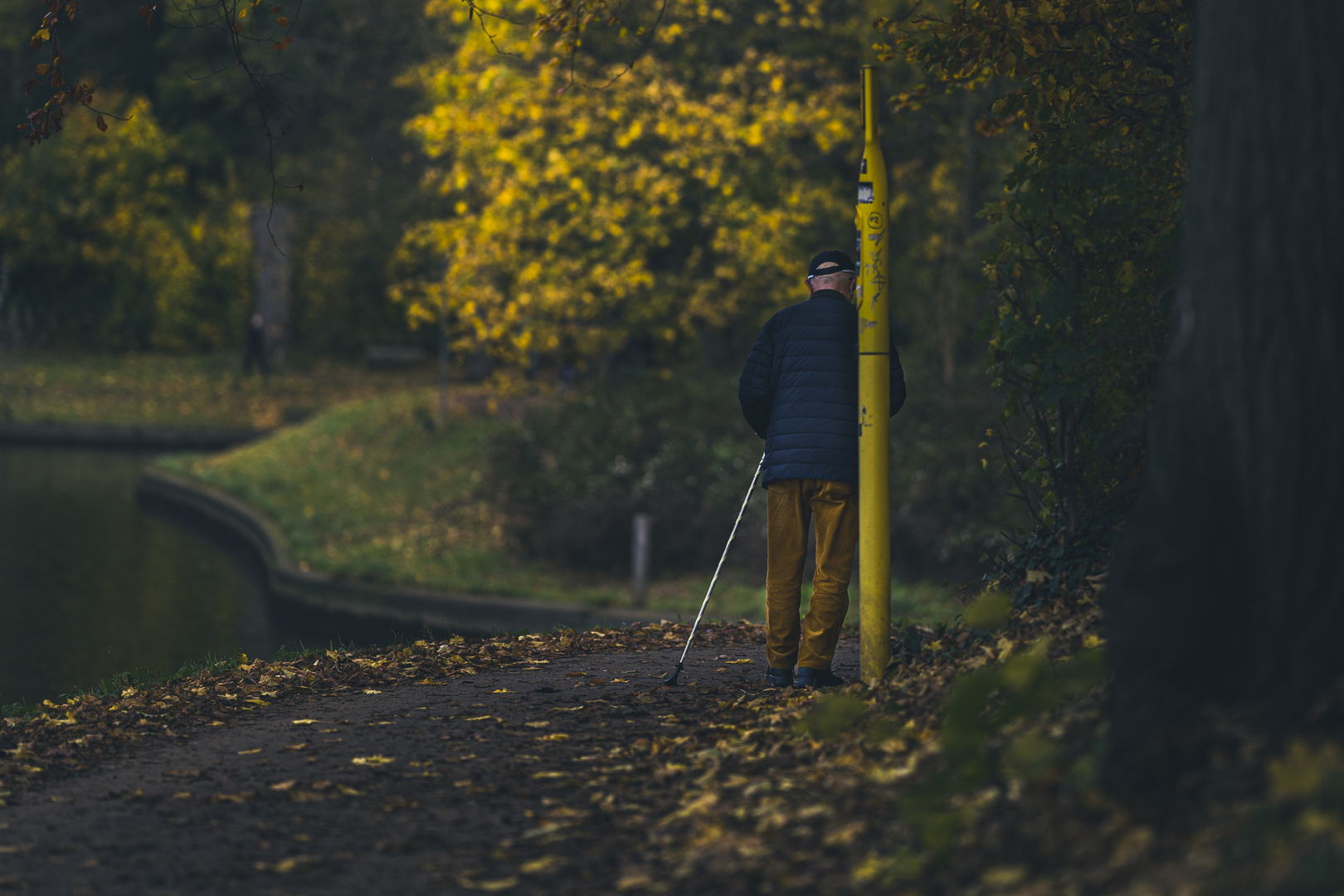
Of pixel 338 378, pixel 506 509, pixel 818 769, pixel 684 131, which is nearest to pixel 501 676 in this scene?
pixel 818 769

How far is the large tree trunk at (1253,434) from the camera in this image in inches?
139

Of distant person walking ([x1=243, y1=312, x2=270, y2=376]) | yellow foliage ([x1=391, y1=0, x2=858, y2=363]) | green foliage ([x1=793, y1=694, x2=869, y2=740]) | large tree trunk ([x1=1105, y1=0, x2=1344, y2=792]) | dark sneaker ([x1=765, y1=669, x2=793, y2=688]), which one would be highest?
yellow foliage ([x1=391, y1=0, x2=858, y2=363])

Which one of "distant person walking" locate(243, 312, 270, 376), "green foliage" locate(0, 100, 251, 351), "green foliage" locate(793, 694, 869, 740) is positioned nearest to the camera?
Result: "green foliage" locate(793, 694, 869, 740)

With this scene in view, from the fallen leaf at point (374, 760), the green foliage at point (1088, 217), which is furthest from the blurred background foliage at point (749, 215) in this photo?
the fallen leaf at point (374, 760)

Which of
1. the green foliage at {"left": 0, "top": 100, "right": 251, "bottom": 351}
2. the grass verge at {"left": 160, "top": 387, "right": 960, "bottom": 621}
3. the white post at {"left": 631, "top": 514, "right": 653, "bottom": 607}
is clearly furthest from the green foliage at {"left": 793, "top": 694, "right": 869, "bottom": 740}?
the green foliage at {"left": 0, "top": 100, "right": 251, "bottom": 351}

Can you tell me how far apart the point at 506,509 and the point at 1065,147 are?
11627mm

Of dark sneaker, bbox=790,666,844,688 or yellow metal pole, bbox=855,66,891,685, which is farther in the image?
dark sneaker, bbox=790,666,844,688

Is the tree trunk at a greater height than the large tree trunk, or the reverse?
the tree trunk

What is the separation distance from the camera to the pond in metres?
11.9

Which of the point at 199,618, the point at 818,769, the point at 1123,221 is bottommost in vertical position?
the point at 199,618

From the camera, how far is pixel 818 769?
4.56 metres

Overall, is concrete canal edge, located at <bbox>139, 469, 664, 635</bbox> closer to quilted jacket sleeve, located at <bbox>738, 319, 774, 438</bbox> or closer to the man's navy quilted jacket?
quilted jacket sleeve, located at <bbox>738, 319, 774, 438</bbox>

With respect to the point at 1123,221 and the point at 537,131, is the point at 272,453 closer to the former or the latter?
the point at 537,131

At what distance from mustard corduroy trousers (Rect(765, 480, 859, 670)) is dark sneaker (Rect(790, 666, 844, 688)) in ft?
0.06
